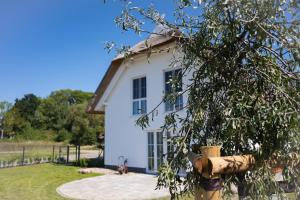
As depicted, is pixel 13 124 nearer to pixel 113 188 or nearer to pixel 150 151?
pixel 150 151

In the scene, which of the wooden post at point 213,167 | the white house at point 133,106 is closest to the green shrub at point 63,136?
the white house at point 133,106

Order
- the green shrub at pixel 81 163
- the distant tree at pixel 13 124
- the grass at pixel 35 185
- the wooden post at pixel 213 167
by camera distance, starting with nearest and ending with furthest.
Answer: the wooden post at pixel 213 167 → the grass at pixel 35 185 → the green shrub at pixel 81 163 → the distant tree at pixel 13 124

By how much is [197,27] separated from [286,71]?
817mm

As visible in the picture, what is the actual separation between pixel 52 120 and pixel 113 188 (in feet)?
207

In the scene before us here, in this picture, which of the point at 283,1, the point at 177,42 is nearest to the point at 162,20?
the point at 177,42

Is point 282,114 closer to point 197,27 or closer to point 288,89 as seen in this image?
point 288,89

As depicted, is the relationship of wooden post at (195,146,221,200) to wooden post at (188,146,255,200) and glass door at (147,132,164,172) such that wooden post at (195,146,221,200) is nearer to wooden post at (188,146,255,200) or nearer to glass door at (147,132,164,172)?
wooden post at (188,146,255,200)

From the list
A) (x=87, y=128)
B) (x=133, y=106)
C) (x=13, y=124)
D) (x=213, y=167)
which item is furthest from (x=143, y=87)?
(x=13, y=124)

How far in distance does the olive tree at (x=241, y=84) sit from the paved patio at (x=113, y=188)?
647 centimetres

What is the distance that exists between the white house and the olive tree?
12414 mm

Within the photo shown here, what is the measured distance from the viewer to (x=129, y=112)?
18031 mm

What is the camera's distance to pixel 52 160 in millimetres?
24000

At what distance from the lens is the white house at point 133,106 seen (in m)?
16.3

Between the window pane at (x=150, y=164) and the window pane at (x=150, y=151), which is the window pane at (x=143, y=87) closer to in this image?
the window pane at (x=150, y=151)
